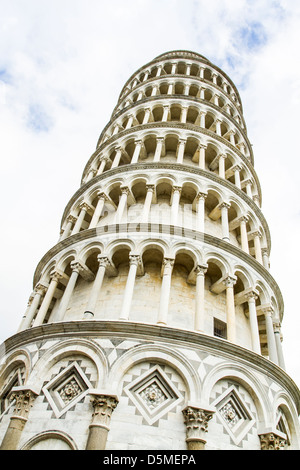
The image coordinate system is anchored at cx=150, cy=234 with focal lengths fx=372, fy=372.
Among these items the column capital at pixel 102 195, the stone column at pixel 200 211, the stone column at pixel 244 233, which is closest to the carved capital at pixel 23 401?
the stone column at pixel 200 211

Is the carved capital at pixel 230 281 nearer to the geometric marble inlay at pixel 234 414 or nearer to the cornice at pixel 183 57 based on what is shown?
the geometric marble inlay at pixel 234 414

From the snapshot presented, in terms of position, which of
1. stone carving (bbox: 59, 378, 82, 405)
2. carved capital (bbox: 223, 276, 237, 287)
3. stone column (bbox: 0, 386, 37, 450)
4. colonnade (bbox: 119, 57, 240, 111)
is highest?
colonnade (bbox: 119, 57, 240, 111)

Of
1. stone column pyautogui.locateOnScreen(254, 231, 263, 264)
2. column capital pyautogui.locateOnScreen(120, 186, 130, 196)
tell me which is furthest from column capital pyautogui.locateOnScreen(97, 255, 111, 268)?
stone column pyautogui.locateOnScreen(254, 231, 263, 264)

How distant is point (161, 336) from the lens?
9609 millimetres

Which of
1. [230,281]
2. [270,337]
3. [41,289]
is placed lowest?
[270,337]

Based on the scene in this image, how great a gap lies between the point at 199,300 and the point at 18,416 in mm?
5542

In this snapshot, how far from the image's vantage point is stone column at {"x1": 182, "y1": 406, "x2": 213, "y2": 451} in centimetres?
812

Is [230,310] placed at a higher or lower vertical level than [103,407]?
higher

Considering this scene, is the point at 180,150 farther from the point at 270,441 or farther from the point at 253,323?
the point at 270,441

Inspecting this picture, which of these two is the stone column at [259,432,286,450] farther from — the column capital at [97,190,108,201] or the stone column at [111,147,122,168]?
the stone column at [111,147,122,168]

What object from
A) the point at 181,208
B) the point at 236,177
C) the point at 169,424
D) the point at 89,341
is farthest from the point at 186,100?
the point at 169,424

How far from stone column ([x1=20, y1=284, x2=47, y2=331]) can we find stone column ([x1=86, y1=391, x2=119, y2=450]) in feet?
16.4

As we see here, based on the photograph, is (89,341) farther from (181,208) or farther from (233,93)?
(233,93)

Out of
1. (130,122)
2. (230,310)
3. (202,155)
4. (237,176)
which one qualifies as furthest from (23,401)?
(130,122)
